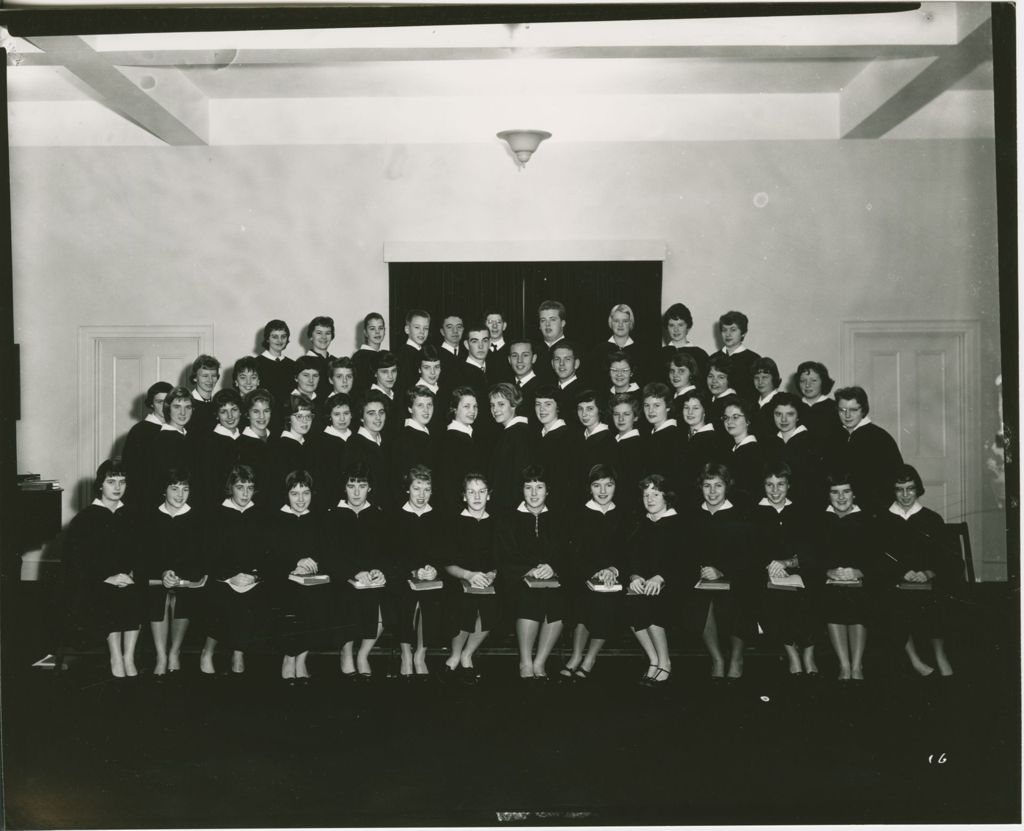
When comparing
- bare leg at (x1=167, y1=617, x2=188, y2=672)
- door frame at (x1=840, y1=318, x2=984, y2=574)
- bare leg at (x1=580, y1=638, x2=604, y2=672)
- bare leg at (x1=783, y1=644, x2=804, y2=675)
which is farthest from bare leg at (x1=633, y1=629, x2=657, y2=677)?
bare leg at (x1=167, y1=617, x2=188, y2=672)

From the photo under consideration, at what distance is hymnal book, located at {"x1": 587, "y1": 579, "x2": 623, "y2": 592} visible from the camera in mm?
4219

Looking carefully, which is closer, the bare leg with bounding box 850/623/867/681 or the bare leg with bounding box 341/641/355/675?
the bare leg with bounding box 850/623/867/681

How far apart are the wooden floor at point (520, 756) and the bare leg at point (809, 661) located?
12.7 inches

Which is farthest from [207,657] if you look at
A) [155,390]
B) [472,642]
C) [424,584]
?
[155,390]

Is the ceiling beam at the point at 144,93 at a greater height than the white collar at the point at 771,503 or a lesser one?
greater

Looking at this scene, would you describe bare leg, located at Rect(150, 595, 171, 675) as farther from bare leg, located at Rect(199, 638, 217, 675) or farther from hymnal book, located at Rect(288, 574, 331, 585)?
hymnal book, located at Rect(288, 574, 331, 585)

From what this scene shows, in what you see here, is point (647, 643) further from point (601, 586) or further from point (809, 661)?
point (809, 661)

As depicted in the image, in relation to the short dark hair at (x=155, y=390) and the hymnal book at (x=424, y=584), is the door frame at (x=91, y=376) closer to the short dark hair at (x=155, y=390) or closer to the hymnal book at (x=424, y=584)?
the short dark hair at (x=155, y=390)

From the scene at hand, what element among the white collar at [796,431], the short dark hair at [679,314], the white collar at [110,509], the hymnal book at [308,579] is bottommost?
the hymnal book at [308,579]

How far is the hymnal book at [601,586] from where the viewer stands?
13.8ft

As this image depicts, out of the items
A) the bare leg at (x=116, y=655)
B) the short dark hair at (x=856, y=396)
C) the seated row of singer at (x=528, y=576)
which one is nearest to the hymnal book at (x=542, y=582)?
the seated row of singer at (x=528, y=576)

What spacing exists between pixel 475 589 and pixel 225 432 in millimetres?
1516

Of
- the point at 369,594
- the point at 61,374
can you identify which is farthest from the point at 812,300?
the point at 61,374

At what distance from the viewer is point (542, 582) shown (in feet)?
13.9
